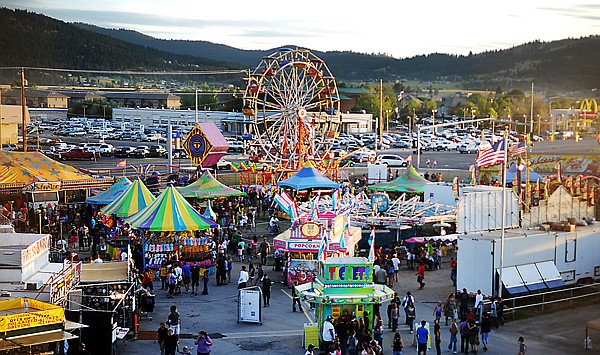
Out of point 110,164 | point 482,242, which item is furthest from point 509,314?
point 110,164

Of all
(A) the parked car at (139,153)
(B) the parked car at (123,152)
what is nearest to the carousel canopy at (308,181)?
(A) the parked car at (139,153)

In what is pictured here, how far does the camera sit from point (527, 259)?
24828 mm

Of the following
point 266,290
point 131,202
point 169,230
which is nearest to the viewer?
point 266,290

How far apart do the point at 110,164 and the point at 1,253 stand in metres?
48.2

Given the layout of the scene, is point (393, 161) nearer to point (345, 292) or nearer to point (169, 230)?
point (169, 230)

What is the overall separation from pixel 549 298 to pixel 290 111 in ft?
86.0

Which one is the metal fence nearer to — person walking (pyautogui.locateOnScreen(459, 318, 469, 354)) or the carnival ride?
person walking (pyautogui.locateOnScreen(459, 318, 469, 354))

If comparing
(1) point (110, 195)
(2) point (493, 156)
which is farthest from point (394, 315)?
(1) point (110, 195)

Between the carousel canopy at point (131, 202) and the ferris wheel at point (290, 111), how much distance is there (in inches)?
557

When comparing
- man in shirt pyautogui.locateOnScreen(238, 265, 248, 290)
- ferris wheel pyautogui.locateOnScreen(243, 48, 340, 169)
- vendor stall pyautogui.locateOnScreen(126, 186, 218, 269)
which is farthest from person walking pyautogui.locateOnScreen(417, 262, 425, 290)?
ferris wheel pyautogui.locateOnScreen(243, 48, 340, 169)

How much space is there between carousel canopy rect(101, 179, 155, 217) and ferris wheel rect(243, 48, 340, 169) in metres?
14.1

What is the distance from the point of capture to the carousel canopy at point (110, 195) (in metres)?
37.2

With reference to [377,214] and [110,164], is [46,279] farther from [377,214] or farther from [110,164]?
[110,164]

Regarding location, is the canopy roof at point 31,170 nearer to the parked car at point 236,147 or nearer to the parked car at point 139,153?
the parked car at point 139,153
